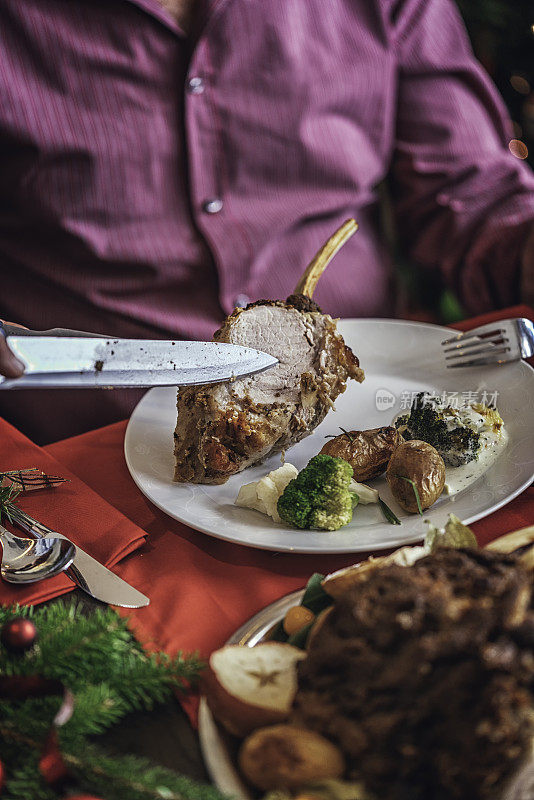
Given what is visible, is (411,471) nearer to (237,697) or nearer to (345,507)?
(345,507)

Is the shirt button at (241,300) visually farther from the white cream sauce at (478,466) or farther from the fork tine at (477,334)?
the white cream sauce at (478,466)

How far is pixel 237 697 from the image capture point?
2.21 feet

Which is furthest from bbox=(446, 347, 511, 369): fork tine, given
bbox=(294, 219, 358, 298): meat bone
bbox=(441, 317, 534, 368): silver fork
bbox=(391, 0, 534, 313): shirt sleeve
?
bbox=(391, 0, 534, 313): shirt sleeve

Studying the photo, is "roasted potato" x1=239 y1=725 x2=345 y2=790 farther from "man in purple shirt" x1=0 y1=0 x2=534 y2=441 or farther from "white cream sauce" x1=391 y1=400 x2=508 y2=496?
"man in purple shirt" x1=0 y1=0 x2=534 y2=441

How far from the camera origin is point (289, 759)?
603 mm

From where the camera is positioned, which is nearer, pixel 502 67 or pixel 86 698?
pixel 86 698

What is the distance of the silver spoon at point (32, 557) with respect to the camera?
3.34ft

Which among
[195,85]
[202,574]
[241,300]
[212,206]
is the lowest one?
[241,300]

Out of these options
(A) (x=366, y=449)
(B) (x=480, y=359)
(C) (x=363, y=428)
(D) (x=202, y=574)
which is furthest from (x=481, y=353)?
(D) (x=202, y=574)

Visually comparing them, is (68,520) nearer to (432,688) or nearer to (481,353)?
(432,688)

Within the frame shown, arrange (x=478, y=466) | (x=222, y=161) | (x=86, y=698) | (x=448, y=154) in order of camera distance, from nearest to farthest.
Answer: (x=86, y=698) < (x=478, y=466) < (x=222, y=161) < (x=448, y=154)

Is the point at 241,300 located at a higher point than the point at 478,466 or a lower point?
lower

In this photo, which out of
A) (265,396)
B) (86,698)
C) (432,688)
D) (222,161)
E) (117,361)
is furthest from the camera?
(222,161)

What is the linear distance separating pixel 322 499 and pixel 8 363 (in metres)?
0.50
